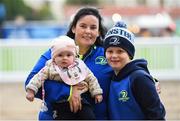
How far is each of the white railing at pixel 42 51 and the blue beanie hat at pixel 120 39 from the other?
10.9m

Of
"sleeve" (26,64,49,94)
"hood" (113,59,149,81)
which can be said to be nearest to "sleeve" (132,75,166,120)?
"hood" (113,59,149,81)

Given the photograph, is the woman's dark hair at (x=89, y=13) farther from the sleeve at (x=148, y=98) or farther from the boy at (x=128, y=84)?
the sleeve at (x=148, y=98)

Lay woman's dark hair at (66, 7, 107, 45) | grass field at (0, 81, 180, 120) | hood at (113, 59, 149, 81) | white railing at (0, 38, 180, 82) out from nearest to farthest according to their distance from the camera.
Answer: hood at (113, 59, 149, 81) < woman's dark hair at (66, 7, 107, 45) < grass field at (0, 81, 180, 120) < white railing at (0, 38, 180, 82)

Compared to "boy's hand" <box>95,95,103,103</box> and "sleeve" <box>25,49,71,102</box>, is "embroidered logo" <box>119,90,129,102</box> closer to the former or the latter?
"boy's hand" <box>95,95,103,103</box>

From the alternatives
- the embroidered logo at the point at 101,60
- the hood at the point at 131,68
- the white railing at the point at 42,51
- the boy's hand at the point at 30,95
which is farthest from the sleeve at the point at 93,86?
the white railing at the point at 42,51

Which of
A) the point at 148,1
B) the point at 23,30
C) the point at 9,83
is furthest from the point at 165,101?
the point at 148,1

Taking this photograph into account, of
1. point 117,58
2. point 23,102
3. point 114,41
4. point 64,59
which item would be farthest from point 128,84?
point 23,102

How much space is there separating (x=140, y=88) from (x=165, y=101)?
791 centimetres

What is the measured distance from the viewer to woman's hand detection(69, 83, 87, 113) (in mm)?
4211

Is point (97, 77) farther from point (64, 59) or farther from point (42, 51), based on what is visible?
point (42, 51)

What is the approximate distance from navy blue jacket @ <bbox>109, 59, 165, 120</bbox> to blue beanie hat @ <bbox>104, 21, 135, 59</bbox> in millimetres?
108

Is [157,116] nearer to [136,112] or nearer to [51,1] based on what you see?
[136,112]

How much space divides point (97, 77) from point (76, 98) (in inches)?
12.2

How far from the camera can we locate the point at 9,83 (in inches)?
619
